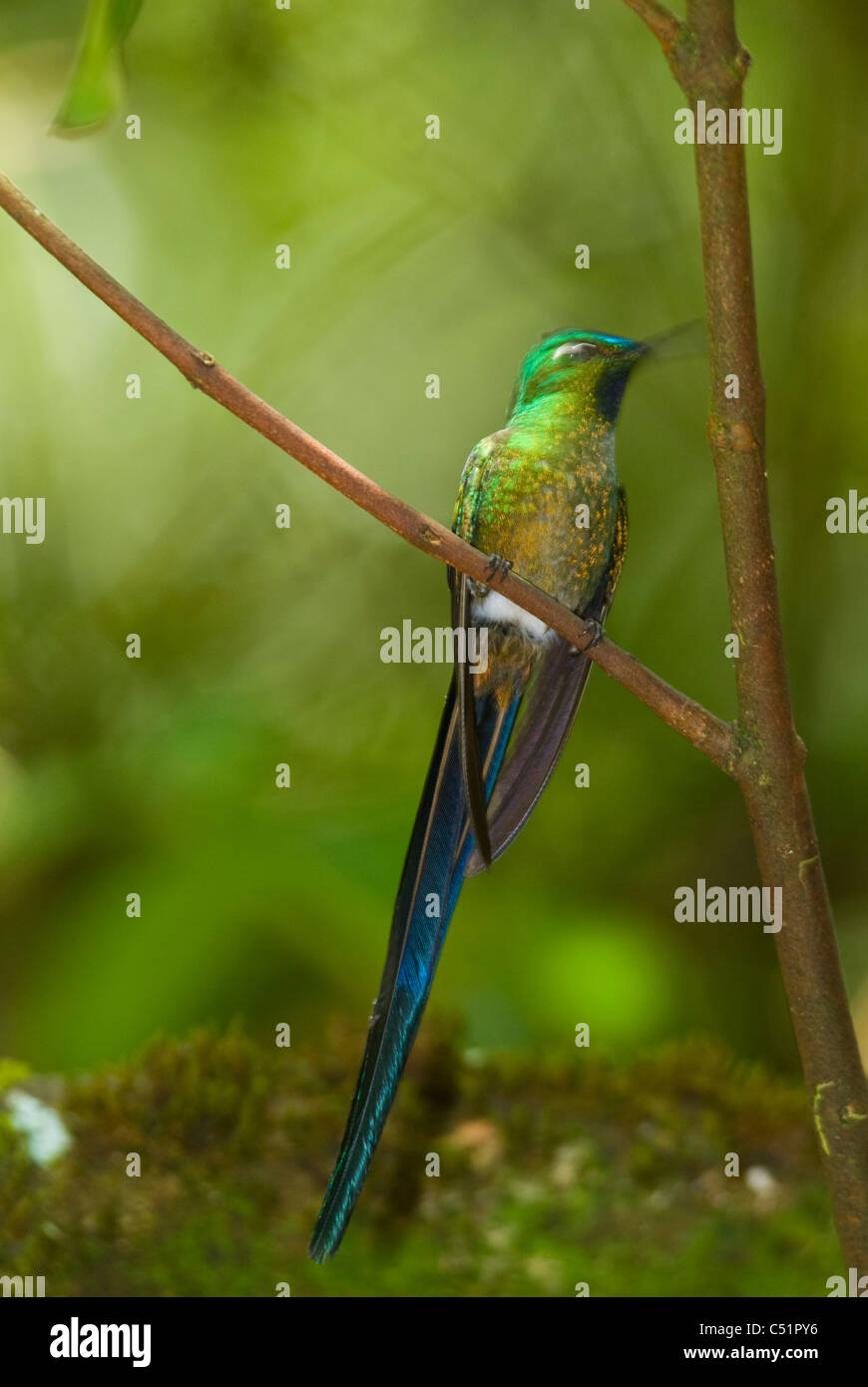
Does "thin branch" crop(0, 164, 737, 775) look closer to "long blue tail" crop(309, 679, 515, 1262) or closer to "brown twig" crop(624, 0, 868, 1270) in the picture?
"brown twig" crop(624, 0, 868, 1270)

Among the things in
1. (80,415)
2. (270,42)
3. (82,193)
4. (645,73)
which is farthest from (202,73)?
(645,73)

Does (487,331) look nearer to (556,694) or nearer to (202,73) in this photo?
(202,73)

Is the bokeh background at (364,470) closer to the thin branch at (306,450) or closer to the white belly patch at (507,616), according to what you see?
the white belly patch at (507,616)

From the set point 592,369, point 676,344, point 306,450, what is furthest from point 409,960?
point 676,344

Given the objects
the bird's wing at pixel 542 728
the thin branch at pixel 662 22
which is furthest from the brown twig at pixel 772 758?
the bird's wing at pixel 542 728

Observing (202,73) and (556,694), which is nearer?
(556,694)

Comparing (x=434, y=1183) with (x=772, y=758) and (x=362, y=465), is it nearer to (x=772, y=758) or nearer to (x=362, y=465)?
(x=772, y=758)
